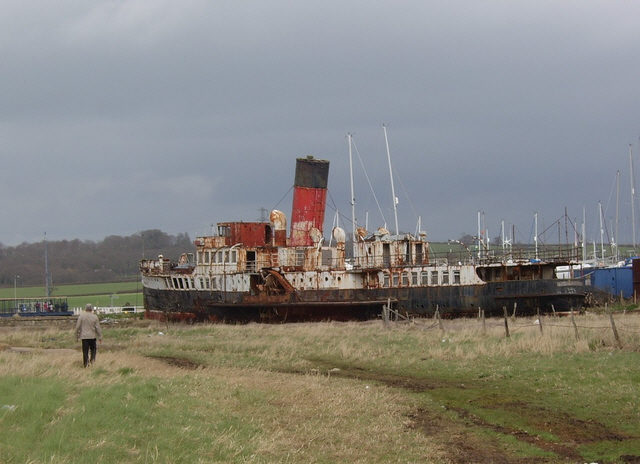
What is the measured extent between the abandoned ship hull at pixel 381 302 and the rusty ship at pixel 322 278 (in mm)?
60

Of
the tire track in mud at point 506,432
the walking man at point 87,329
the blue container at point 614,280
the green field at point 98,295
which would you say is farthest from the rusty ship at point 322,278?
the green field at point 98,295

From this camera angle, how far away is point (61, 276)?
198m

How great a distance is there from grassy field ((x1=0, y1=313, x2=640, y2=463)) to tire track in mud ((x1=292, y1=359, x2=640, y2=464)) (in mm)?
33

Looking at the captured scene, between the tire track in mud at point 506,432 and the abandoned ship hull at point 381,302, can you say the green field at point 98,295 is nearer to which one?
the abandoned ship hull at point 381,302

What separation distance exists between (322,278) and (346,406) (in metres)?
36.6

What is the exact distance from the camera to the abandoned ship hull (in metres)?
47.2

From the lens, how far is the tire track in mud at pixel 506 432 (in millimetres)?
12906

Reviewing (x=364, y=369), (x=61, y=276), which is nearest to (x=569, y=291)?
(x=364, y=369)

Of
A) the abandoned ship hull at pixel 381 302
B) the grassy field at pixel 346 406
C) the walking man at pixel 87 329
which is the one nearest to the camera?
the grassy field at pixel 346 406

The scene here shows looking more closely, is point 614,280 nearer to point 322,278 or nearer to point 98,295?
point 322,278

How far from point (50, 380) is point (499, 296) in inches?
1378

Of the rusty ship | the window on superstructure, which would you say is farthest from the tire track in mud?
the window on superstructure

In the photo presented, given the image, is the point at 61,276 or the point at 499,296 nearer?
the point at 499,296

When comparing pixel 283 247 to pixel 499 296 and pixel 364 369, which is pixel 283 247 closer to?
pixel 499 296
